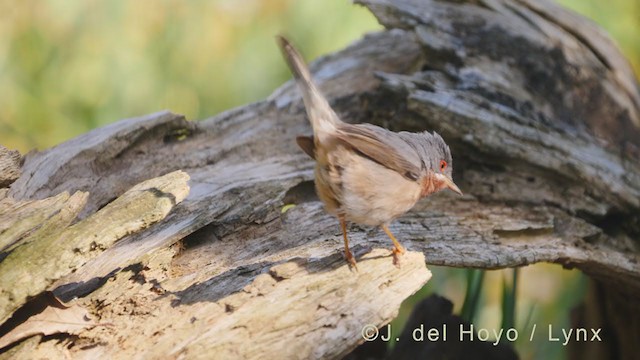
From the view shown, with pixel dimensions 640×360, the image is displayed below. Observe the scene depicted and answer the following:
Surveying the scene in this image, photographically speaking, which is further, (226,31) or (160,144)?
(226,31)

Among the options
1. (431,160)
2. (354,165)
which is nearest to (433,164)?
(431,160)

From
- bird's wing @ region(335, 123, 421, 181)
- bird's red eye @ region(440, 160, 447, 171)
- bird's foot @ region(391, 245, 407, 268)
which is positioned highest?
bird's wing @ region(335, 123, 421, 181)

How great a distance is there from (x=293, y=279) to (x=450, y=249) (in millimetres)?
896

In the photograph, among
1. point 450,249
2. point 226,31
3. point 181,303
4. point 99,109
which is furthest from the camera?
point 226,31

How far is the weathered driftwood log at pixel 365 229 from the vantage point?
2684 millimetres

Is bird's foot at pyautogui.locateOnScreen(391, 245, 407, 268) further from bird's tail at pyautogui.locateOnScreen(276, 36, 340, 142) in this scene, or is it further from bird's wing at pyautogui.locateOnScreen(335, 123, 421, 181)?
bird's tail at pyautogui.locateOnScreen(276, 36, 340, 142)

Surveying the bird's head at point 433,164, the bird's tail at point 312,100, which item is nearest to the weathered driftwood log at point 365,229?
the bird's head at point 433,164

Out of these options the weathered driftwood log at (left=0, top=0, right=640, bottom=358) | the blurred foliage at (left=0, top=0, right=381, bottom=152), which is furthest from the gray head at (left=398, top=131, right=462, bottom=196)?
the blurred foliage at (left=0, top=0, right=381, bottom=152)

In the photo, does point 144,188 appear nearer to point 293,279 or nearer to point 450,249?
point 293,279

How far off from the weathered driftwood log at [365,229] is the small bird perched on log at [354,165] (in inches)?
7.3

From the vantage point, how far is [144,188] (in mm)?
2811

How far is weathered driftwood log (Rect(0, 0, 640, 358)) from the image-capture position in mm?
2684

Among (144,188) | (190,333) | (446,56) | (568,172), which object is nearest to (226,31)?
(446,56)

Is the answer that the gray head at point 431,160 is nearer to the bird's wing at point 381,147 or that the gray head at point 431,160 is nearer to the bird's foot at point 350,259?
the bird's wing at point 381,147
